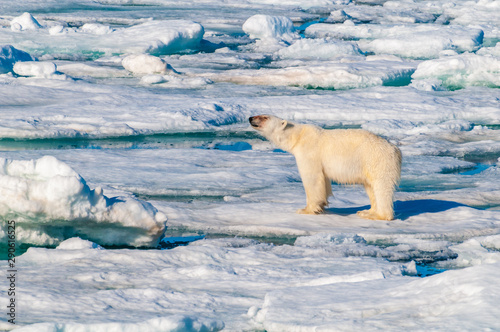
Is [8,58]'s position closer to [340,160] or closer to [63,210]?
[63,210]

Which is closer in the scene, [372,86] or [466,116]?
[466,116]

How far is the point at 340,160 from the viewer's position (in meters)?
5.89

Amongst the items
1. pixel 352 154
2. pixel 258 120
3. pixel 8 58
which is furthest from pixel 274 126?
pixel 8 58

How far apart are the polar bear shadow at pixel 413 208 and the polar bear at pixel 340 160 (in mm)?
258

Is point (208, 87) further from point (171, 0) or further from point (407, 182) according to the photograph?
point (171, 0)

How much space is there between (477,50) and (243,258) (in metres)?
14.6

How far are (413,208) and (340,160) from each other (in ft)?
3.41

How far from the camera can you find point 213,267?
4.60 metres

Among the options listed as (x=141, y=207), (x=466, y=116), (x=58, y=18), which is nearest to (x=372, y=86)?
(x=466, y=116)

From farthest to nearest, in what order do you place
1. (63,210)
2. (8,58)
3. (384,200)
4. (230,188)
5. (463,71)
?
(463,71) → (8,58) → (230,188) → (384,200) → (63,210)

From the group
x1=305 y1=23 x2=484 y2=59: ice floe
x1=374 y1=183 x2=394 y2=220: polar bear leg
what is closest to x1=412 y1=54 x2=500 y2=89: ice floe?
x1=305 y1=23 x2=484 y2=59: ice floe

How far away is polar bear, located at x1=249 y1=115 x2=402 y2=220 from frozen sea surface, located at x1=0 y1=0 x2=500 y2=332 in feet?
0.72

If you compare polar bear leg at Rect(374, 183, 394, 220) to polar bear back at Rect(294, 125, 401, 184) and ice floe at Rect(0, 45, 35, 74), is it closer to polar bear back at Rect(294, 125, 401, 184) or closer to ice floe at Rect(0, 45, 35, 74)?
polar bear back at Rect(294, 125, 401, 184)

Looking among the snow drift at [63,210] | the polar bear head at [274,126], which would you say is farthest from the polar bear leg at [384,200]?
the snow drift at [63,210]
